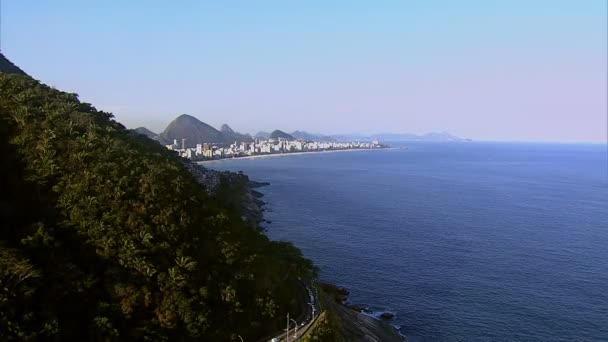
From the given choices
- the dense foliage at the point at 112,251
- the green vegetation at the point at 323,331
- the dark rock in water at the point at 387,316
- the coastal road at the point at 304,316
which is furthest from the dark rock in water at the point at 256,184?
Result: the green vegetation at the point at 323,331

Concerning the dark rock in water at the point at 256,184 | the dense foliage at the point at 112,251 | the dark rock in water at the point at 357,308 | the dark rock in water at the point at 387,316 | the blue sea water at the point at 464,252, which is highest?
the dense foliage at the point at 112,251

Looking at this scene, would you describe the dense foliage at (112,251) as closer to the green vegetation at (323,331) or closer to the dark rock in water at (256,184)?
the green vegetation at (323,331)

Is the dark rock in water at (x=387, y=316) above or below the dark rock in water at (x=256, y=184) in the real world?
below

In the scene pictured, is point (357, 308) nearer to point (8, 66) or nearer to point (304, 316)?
point (304, 316)

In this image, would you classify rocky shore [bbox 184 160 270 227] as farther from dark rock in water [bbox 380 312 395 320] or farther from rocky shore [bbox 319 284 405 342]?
rocky shore [bbox 319 284 405 342]

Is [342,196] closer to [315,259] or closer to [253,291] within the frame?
[315,259]
